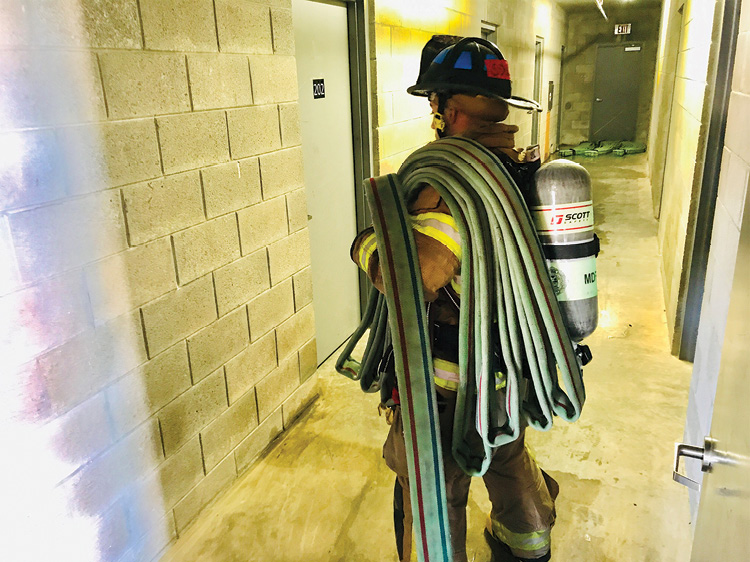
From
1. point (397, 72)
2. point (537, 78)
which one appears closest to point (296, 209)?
point (397, 72)

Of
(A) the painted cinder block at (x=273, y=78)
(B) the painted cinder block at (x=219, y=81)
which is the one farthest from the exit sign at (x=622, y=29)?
(B) the painted cinder block at (x=219, y=81)

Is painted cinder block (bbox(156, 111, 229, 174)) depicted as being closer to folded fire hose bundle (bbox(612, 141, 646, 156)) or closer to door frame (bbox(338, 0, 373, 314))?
door frame (bbox(338, 0, 373, 314))

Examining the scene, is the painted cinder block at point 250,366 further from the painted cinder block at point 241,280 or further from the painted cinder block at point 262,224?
the painted cinder block at point 262,224

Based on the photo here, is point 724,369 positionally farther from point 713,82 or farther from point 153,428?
point 713,82

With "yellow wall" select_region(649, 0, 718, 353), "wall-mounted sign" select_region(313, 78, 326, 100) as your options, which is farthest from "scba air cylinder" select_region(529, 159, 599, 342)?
"yellow wall" select_region(649, 0, 718, 353)

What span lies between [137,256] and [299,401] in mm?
1282

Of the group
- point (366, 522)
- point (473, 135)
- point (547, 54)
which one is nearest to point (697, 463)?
point (366, 522)

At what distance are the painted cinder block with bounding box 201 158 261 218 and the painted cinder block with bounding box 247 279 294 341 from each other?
16.2 inches

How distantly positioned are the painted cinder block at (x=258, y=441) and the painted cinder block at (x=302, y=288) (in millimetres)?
505

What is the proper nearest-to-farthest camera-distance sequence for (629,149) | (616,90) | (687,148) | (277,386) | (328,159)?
(277,386) < (328,159) < (687,148) < (629,149) < (616,90)

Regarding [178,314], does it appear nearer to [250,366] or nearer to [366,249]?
[250,366]

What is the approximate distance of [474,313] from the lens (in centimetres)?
142

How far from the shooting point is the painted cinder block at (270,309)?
235 cm

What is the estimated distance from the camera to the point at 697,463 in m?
2.00
